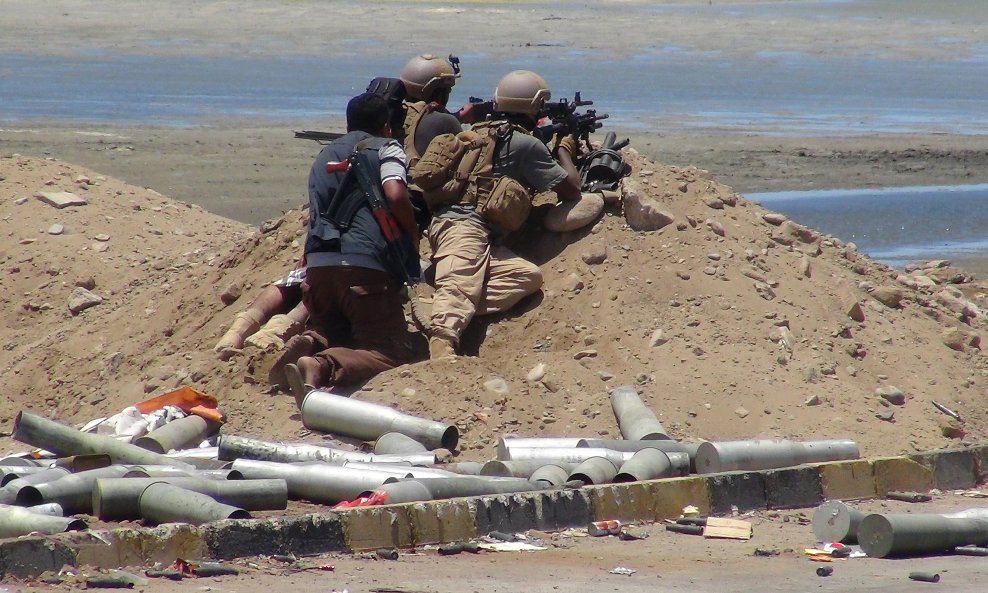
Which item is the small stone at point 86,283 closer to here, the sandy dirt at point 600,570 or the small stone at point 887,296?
the small stone at point 887,296

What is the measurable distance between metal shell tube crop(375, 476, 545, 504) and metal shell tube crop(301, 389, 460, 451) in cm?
92

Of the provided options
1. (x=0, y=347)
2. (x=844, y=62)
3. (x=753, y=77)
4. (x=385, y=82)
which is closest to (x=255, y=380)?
(x=385, y=82)

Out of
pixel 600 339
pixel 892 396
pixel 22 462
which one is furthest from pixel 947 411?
pixel 22 462

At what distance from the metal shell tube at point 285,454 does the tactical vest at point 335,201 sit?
143cm

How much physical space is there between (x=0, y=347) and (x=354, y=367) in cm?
414

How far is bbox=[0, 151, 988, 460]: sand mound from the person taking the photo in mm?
8047

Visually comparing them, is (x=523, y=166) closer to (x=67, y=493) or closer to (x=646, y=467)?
(x=646, y=467)

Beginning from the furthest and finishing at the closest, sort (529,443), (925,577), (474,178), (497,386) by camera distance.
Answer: (474,178) < (497,386) < (529,443) < (925,577)

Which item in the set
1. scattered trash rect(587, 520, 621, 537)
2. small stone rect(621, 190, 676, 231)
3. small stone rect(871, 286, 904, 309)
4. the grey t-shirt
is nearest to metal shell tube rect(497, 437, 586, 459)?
scattered trash rect(587, 520, 621, 537)

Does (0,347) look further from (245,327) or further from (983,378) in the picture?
(983,378)

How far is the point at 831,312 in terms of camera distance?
9.05 m

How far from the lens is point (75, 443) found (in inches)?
287

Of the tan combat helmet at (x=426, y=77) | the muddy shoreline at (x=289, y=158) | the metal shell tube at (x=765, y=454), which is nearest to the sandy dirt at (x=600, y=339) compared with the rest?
the metal shell tube at (x=765, y=454)

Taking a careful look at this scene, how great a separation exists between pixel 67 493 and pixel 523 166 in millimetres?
3771
